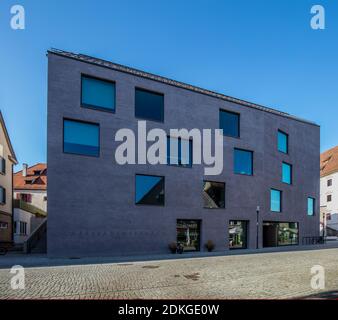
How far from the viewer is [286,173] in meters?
30.6

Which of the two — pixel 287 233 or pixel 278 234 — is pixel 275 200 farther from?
pixel 287 233

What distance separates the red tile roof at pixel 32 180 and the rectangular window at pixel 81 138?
2643 cm

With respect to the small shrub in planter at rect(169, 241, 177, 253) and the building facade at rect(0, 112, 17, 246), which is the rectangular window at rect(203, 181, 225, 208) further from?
the building facade at rect(0, 112, 17, 246)

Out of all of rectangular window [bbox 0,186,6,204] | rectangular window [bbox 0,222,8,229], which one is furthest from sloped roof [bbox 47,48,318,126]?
rectangular window [bbox 0,222,8,229]

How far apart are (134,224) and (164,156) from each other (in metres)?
4.94

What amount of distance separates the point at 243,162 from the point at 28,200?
30.1 m

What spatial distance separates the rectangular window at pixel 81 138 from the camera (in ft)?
62.5

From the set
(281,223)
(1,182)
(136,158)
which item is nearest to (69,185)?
(136,158)

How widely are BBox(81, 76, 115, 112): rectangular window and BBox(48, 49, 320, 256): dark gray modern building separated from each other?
0.06 m

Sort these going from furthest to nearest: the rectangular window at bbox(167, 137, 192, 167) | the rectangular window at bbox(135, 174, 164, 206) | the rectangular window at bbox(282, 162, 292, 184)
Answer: the rectangular window at bbox(282, 162, 292, 184)
the rectangular window at bbox(167, 137, 192, 167)
the rectangular window at bbox(135, 174, 164, 206)

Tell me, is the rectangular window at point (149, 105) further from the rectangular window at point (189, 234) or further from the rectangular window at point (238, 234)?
the rectangular window at point (238, 234)

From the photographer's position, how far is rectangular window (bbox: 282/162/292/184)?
30.2m
